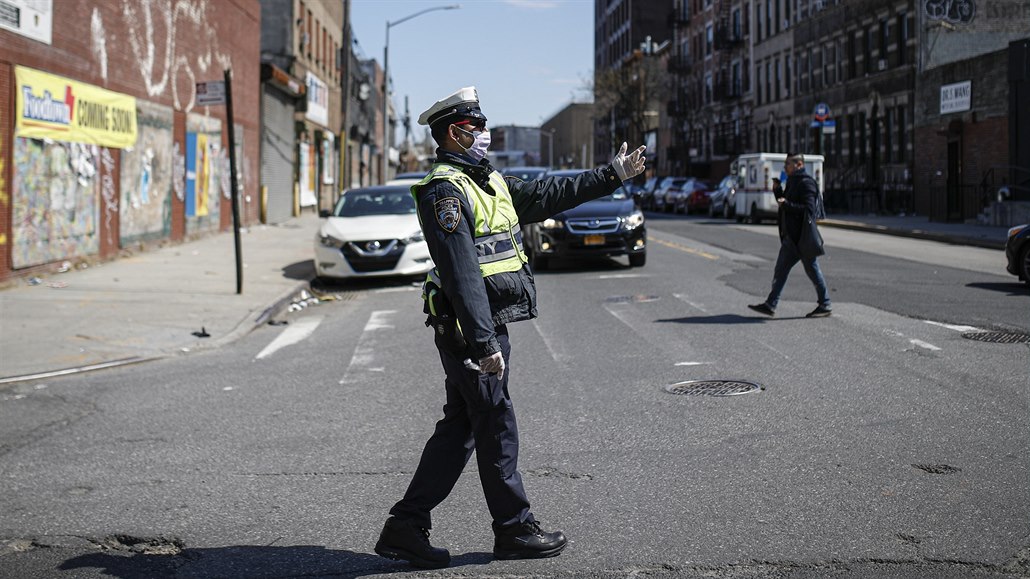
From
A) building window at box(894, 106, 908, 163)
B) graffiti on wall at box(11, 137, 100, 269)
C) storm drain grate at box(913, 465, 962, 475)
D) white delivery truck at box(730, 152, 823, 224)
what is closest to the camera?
storm drain grate at box(913, 465, 962, 475)

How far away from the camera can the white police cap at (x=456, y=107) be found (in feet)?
14.8

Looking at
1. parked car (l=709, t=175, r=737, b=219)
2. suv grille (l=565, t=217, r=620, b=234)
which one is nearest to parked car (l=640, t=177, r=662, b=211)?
parked car (l=709, t=175, r=737, b=219)

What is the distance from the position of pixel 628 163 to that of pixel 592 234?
1290 centimetres

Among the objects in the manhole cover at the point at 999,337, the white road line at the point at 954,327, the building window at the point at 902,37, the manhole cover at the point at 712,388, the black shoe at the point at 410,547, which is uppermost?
the building window at the point at 902,37

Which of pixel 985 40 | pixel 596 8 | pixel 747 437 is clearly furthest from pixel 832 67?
pixel 596 8

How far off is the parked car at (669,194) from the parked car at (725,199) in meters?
5.70

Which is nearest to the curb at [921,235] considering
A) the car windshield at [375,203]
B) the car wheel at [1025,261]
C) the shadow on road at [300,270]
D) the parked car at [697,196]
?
the car wheel at [1025,261]

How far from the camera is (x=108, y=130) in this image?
740 inches

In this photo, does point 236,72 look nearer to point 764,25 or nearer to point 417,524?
point 417,524

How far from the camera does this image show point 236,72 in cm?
2927

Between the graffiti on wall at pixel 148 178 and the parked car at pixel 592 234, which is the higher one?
the graffiti on wall at pixel 148 178

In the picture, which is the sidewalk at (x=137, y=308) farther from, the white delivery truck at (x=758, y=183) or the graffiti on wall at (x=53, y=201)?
the white delivery truck at (x=758, y=183)

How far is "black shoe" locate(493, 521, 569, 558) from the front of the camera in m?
4.58

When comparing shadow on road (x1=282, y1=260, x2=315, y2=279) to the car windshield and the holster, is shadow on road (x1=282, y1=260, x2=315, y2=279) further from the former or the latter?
the holster
